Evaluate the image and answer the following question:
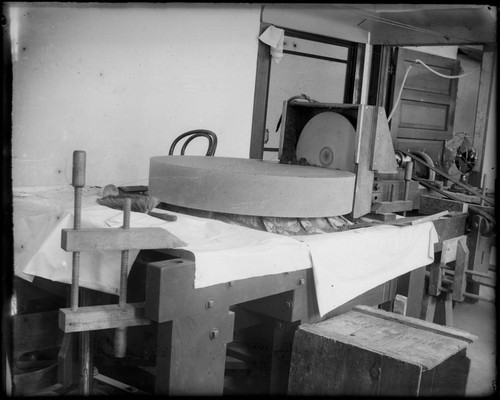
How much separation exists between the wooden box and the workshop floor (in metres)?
1.07

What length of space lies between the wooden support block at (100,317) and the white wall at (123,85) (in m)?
1.69

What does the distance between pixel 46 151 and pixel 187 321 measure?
1.94m

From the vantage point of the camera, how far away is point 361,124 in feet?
9.37

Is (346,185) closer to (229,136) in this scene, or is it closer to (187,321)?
(187,321)

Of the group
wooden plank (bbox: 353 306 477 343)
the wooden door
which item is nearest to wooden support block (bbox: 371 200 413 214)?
wooden plank (bbox: 353 306 477 343)

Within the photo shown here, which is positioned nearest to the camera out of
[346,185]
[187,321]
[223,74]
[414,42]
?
[187,321]

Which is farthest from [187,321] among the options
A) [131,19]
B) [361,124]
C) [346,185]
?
[131,19]

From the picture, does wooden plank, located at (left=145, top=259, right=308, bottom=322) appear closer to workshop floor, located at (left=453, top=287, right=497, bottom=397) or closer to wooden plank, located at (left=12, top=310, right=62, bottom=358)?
wooden plank, located at (left=12, top=310, right=62, bottom=358)

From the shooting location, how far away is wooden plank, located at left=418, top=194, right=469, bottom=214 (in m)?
3.81

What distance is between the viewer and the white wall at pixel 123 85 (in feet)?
11.4

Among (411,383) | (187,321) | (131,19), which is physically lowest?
(411,383)

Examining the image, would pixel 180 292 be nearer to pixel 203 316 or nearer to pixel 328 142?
pixel 203 316

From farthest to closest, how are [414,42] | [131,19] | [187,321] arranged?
1. [414,42]
2. [131,19]
3. [187,321]

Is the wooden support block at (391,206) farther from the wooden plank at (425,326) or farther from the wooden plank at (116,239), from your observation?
the wooden plank at (116,239)
